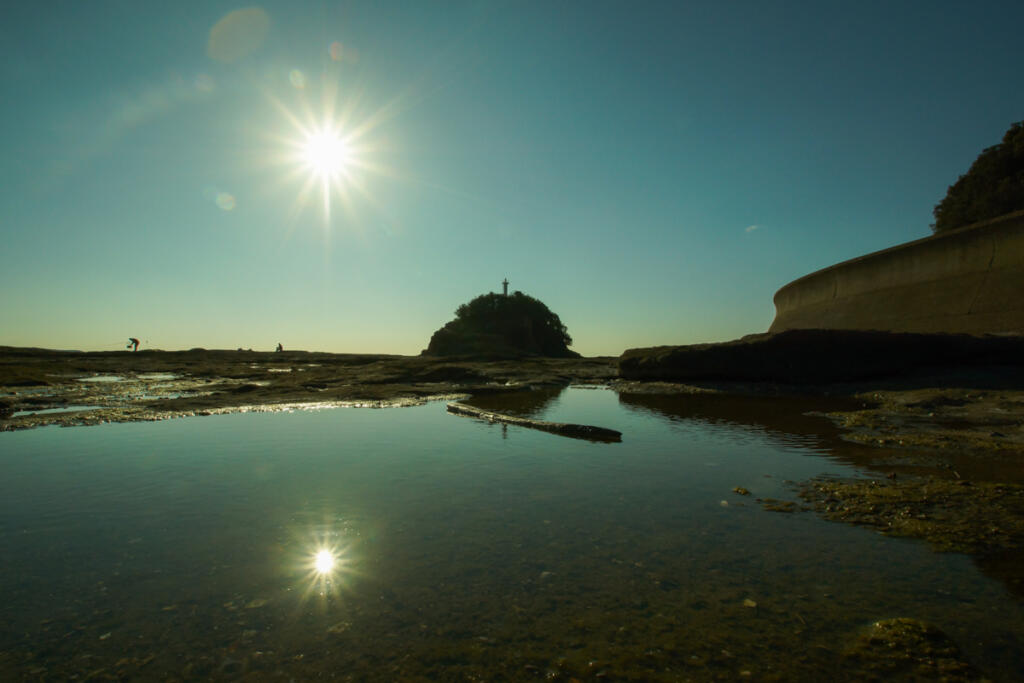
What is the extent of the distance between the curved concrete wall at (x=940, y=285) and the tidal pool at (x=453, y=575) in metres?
13.7

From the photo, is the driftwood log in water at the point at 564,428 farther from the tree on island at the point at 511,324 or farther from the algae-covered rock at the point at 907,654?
the tree on island at the point at 511,324

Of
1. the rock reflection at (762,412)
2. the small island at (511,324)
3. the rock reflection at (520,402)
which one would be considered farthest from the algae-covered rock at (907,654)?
the small island at (511,324)

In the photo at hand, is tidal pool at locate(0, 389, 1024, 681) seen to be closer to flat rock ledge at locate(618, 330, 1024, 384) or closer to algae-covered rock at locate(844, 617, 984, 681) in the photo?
algae-covered rock at locate(844, 617, 984, 681)

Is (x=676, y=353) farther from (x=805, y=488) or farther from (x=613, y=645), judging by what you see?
(x=613, y=645)

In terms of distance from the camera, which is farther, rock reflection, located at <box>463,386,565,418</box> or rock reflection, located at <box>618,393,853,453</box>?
rock reflection, located at <box>463,386,565,418</box>

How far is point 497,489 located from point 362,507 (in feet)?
3.85

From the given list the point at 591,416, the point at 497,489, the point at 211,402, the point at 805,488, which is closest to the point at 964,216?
the point at 591,416

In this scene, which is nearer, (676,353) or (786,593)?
(786,593)

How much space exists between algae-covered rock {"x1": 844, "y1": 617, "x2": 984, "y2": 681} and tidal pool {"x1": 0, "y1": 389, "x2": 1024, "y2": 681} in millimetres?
65

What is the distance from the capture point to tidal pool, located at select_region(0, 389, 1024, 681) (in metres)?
2.09

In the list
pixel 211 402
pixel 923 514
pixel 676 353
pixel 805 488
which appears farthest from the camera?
pixel 676 353

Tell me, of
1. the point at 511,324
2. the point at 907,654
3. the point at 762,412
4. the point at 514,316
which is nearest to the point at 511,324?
the point at 511,324

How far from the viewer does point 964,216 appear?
2603 centimetres

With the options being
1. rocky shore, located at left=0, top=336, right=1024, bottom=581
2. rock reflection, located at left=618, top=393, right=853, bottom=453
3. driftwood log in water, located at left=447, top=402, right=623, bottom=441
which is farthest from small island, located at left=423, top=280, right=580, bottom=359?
driftwood log in water, located at left=447, top=402, right=623, bottom=441
